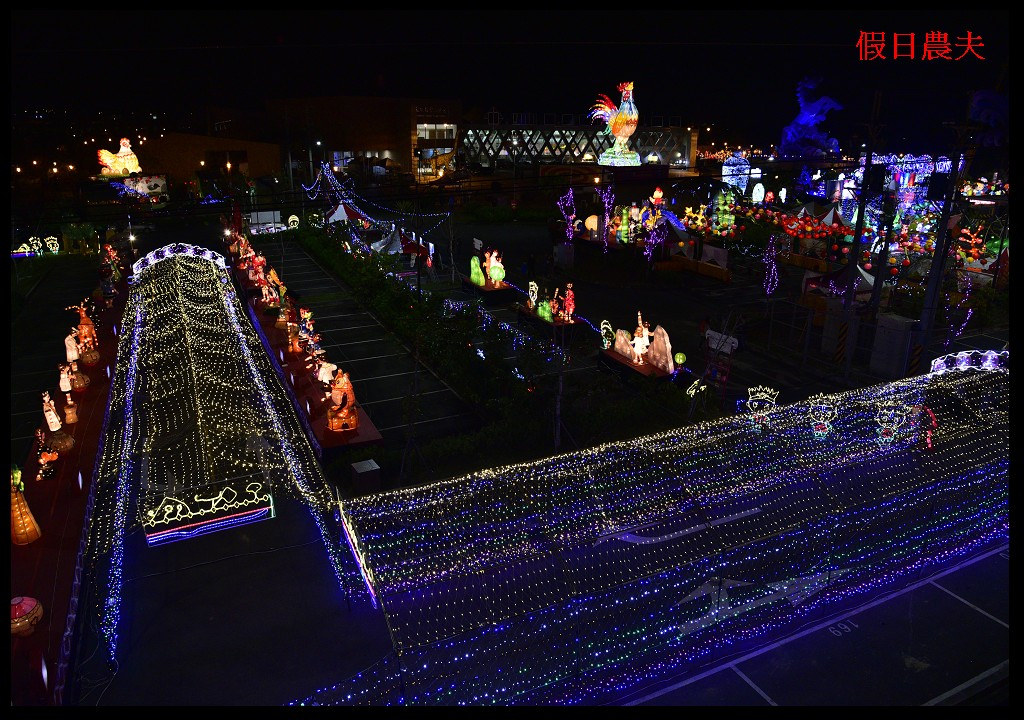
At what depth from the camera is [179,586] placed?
9.30 meters

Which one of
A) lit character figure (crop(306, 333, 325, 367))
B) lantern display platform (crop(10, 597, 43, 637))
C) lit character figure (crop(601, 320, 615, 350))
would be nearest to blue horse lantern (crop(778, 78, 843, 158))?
lit character figure (crop(601, 320, 615, 350))

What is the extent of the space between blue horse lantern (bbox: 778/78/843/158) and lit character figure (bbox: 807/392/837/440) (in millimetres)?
43573

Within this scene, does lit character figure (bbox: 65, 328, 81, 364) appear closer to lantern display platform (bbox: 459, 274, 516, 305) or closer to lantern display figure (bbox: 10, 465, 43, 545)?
lantern display figure (bbox: 10, 465, 43, 545)

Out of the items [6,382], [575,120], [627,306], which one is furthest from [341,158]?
[6,382]

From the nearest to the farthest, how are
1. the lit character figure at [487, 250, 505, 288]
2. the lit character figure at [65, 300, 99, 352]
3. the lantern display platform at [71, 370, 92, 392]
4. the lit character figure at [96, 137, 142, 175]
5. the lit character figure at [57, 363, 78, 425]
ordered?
the lit character figure at [57, 363, 78, 425], the lantern display platform at [71, 370, 92, 392], the lit character figure at [65, 300, 99, 352], the lit character figure at [487, 250, 505, 288], the lit character figure at [96, 137, 142, 175]

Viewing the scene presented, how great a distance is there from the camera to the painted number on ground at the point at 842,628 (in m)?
8.36

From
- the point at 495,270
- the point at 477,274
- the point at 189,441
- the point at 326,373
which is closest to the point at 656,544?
the point at 326,373

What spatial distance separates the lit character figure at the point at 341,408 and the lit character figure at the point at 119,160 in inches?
1674

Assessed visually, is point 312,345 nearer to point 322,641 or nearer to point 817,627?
point 322,641

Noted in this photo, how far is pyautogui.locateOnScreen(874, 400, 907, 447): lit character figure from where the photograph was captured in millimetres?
11089

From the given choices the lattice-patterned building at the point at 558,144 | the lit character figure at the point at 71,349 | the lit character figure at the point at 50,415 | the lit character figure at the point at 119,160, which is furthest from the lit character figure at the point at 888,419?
the lattice-patterned building at the point at 558,144

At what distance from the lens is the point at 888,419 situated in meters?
11.4

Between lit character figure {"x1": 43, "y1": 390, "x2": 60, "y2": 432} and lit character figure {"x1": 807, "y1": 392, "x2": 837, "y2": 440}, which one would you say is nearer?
lit character figure {"x1": 807, "y1": 392, "x2": 837, "y2": 440}

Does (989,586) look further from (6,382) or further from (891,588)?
(6,382)
